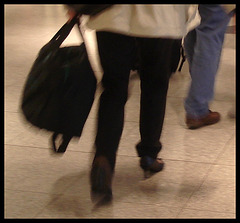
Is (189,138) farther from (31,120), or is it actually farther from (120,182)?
(31,120)

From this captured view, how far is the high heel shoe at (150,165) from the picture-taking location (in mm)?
3377

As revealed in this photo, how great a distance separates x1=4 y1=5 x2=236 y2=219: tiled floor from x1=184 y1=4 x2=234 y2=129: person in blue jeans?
0.12m

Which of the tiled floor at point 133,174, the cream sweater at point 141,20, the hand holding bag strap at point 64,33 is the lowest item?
the tiled floor at point 133,174

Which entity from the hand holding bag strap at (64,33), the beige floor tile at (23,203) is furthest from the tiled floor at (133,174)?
the hand holding bag strap at (64,33)

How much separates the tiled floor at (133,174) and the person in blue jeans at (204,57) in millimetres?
118

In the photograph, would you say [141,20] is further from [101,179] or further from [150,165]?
[150,165]

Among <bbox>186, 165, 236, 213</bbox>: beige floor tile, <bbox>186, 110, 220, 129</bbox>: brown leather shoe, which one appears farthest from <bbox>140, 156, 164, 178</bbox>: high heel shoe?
<bbox>186, 110, 220, 129</bbox>: brown leather shoe

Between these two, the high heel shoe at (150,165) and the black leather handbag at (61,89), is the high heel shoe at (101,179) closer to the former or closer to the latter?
the black leather handbag at (61,89)

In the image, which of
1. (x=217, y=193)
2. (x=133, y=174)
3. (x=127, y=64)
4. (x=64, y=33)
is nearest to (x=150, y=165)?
(x=133, y=174)

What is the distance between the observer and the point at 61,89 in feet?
9.96

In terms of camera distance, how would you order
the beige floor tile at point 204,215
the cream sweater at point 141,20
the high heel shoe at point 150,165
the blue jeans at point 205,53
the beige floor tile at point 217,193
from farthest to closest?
the blue jeans at point 205,53 → the high heel shoe at point 150,165 → the beige floor tile at point 217,193 → the beige floor tile at point 204,215 → the cream sweater at point 141,20

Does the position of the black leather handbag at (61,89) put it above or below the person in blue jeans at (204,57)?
above

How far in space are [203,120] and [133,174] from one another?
0.90m

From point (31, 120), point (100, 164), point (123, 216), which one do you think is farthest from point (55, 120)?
point (123, 216)
